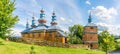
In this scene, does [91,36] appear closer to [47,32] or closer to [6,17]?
[47,32]

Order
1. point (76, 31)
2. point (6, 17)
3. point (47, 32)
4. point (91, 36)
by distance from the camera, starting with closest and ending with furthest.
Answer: point (6, 17) < point (47, 32) < point (91, 36) < point (76, 31)

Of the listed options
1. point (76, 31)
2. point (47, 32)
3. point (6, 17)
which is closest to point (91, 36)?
point (47, 32)

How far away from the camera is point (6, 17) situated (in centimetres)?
4353

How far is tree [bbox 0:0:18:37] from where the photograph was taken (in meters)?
43.1

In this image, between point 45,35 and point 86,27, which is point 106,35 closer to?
point 86,27

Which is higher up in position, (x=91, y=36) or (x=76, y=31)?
(x=76, y=31)

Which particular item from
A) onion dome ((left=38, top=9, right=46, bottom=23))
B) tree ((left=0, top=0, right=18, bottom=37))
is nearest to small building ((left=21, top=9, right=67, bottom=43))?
onion dome ((left=38, top=9, right=46, bottom=23))

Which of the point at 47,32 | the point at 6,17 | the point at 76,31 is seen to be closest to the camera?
the point at 6,17

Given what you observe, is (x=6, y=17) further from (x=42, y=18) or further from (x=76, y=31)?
(x=76, y=31)

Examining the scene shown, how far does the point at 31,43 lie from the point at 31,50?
489 inches

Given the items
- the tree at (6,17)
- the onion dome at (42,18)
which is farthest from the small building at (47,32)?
the tree at (6,17)

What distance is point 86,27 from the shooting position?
85.1 metres

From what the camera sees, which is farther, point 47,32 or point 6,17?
point 47,32

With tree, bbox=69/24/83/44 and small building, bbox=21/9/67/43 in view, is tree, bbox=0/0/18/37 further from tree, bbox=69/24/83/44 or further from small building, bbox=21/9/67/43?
tree, bbox=69/24/83/44
